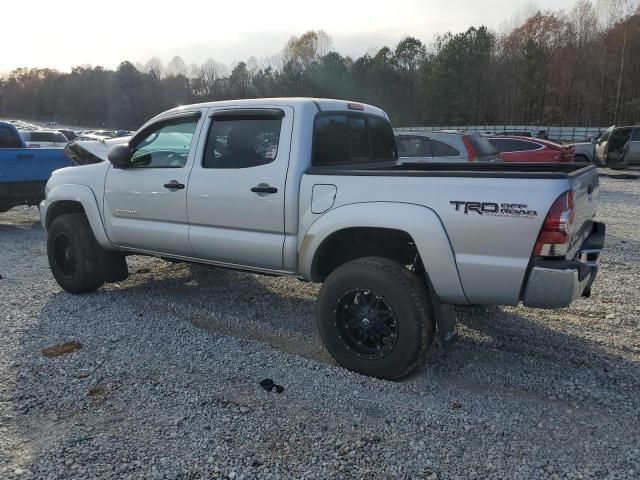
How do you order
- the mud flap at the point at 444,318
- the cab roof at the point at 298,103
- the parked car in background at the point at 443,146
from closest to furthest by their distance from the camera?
the mud flap at the point at 444,318 → the cab roof at the point at 298,103 → the parked car in background at the point at 443,146

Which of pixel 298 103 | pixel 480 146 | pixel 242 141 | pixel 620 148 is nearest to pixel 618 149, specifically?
pixel 620 148

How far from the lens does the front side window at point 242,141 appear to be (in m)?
4.37

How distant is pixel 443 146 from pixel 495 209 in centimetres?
671

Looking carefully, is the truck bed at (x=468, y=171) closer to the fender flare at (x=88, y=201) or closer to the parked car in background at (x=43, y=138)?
the fender flare at (x=88, y=201)

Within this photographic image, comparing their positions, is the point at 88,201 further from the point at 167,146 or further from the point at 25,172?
the point at 25,172

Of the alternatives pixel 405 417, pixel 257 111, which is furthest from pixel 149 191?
pixel 405 417

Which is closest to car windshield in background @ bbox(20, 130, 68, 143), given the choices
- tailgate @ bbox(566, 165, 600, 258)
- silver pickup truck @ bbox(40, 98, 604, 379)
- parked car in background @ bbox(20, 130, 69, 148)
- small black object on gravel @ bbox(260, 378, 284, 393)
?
parked car in background @ bbox(20, 130, 69, 148)

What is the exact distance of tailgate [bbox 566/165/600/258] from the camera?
3404 mm

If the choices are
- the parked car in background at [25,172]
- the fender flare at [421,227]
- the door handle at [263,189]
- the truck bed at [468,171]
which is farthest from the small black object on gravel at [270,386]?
the parked car in background at [25,172]

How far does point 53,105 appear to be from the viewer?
11431cm

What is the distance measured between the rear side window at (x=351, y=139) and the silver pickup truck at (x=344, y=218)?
0.05 ft

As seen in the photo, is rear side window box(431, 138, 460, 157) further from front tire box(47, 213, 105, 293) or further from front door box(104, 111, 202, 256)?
front tire box(47, 213, 105, 293)

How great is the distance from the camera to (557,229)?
3.16m

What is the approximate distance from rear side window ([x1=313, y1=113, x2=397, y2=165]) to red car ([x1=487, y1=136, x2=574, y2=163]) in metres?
8.16
